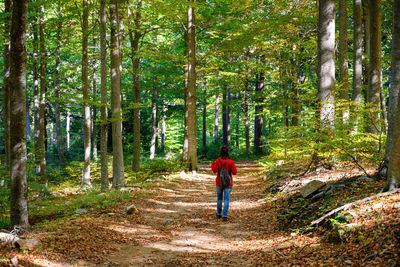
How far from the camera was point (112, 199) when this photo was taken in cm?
890

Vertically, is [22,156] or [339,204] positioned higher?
[22,156]

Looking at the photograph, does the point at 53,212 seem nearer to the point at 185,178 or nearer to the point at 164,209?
the point at 164,209

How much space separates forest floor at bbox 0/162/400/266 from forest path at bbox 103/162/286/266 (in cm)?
2

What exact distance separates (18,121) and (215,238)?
4.59 meters

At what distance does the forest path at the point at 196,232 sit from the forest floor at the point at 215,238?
0.02 meters

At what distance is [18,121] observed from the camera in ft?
17.7

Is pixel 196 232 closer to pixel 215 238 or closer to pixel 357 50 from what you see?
pixel 215 238


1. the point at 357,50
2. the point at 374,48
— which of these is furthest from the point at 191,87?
the point at 374,48

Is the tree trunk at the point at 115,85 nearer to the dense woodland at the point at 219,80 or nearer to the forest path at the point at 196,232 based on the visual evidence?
the dense woodland at the point at 219,80

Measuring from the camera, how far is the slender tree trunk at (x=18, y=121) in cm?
529

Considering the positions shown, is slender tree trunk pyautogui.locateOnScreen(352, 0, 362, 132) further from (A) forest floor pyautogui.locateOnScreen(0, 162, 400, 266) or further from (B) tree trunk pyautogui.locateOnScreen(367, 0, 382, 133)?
(A) forest floor pyautogui.locateOnScreen(0, 162, 400, 266)

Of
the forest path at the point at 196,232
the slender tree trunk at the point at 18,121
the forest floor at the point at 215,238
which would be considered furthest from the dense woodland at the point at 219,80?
the forest path at the point at 196,232

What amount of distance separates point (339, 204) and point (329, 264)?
6.10ft

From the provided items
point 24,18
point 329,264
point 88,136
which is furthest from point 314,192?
point 88,136
